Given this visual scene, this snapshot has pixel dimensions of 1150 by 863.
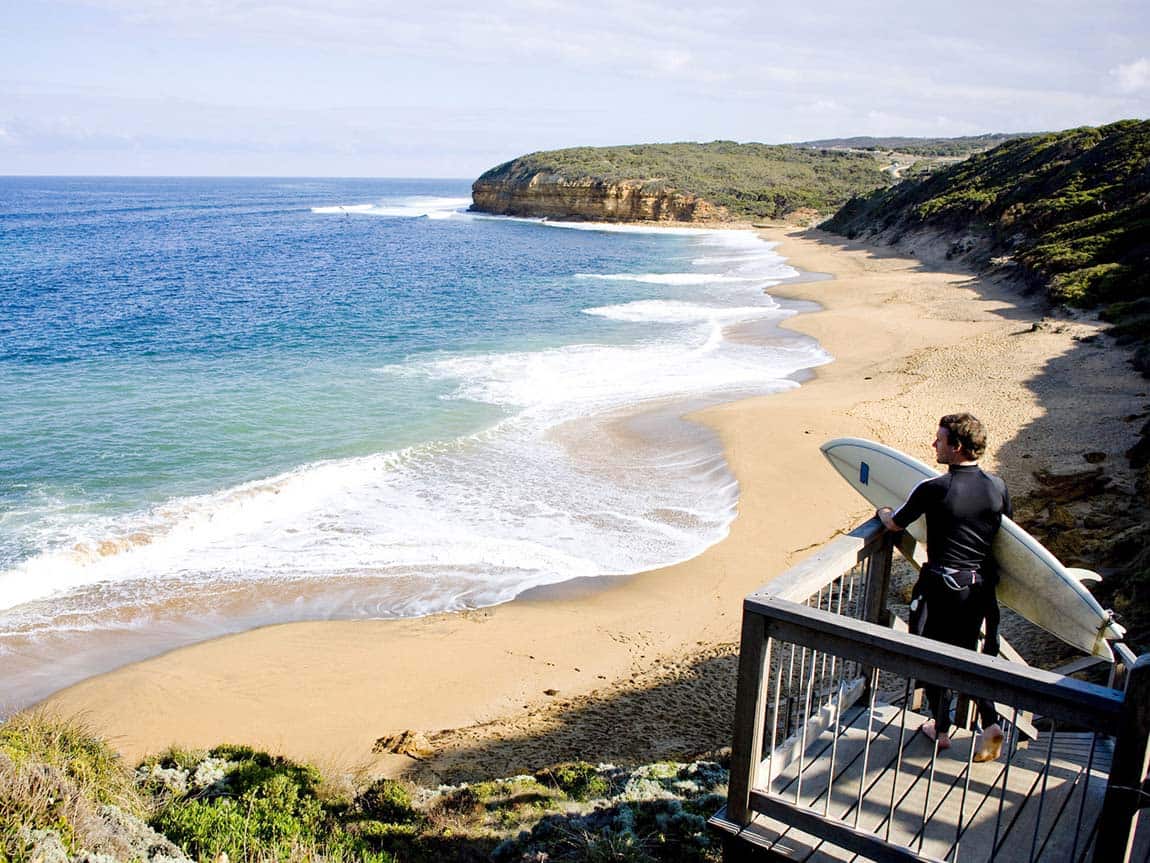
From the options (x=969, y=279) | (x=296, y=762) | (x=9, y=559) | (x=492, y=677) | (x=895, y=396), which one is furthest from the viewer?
(x=969, y=279)

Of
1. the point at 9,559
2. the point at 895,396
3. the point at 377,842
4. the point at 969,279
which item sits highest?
the point at 969,279

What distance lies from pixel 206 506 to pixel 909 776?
Result: 11592 mm

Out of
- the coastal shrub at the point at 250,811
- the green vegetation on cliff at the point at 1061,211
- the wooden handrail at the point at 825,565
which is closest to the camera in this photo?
the wooden handrail at the point at 825,565

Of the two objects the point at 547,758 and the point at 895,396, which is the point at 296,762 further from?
the point at 895,396

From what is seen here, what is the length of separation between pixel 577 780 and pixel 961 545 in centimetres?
323

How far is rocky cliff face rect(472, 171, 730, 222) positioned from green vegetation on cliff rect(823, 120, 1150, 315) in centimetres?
2876

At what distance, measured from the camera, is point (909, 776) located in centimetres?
380

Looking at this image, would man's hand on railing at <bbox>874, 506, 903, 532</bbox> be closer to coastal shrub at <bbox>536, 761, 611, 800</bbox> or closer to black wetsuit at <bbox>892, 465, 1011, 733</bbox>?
black wetsuit at <bbox>892, 465, 1011, 733</bbox>

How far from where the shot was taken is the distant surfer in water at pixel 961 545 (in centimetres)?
392

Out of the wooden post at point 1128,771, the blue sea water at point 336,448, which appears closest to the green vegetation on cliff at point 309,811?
the wooden post at point 1128,771

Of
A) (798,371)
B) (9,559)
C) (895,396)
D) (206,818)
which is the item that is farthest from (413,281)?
(206,818)

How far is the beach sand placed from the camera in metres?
7.09

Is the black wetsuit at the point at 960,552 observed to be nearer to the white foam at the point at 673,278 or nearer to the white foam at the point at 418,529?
the white foam at the point at 418,529

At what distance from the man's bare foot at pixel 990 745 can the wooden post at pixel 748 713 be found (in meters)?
1.14
